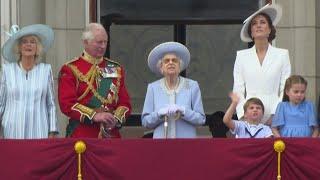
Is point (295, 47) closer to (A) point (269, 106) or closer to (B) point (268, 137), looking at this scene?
(A) point (269, 106)

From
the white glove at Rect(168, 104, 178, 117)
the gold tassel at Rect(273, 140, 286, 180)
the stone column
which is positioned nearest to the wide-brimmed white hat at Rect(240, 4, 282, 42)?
the white glove at Rect(168, 104, 178, 117)

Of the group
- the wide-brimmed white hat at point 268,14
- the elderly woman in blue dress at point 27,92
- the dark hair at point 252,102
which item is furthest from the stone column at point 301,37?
the elderly woman in blue dress at point 27,92

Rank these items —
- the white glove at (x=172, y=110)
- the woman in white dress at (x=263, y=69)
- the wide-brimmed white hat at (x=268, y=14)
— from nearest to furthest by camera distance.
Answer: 1. the white glove at (x=172, y=110)
2. the woman in white dress at (x=263, y=69)
3. the wide-brimmed white hat at (x=268, y=14)

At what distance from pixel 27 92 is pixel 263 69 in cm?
193

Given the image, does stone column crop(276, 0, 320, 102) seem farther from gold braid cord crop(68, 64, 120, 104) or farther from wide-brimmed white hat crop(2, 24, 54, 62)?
wide-brimmed white hat crop(2, 24, 54, 62)

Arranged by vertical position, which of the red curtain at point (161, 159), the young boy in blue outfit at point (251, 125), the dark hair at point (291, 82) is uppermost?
the dark hair at point (291, 82)

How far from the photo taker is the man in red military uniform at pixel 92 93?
700 cm

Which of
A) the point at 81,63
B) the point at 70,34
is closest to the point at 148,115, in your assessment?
the point at 81,63

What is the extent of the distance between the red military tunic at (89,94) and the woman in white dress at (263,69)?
100 centimetres

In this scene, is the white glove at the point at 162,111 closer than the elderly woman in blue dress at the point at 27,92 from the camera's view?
Yes

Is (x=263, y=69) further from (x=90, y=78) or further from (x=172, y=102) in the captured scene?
(x=90, y=78)

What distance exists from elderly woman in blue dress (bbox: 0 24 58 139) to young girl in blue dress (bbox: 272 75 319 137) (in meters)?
1.81

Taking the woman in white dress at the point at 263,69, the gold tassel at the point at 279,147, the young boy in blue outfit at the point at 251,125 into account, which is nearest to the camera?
the gold tassel at the point at 279,147

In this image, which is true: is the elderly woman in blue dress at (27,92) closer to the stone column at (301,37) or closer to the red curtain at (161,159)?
the red curtain at (161,159)
